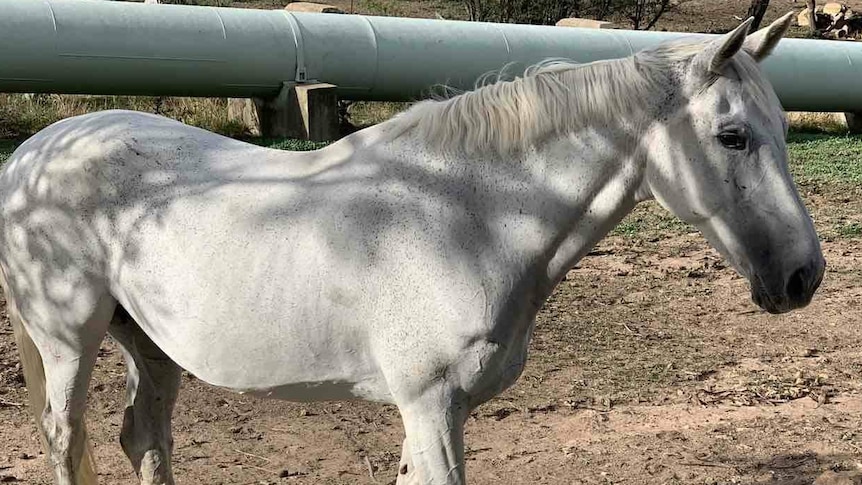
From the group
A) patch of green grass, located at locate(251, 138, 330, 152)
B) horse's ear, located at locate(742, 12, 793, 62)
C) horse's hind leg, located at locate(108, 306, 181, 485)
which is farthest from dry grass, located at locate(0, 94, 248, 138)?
horse's ear, located at locate(742, 12, 793, 62)

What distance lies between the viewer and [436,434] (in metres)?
2.53

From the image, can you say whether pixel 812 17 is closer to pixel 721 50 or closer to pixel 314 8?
pixel 314 8

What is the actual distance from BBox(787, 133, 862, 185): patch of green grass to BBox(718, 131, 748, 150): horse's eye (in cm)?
682

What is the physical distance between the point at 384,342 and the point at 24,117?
7192mm

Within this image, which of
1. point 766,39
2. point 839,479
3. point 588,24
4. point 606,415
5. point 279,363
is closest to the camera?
point 766,39

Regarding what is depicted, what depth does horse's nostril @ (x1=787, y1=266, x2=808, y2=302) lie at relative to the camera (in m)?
→ 2.34

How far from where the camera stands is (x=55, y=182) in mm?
2914


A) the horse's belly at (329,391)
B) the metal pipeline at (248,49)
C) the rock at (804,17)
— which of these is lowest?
the rock at (804,17)

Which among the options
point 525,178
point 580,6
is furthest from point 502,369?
point 580,6

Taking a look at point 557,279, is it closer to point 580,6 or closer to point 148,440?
point 148,440

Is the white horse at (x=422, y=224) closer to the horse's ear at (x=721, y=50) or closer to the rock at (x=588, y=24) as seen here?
the horse's ear at (x=721, y=50)

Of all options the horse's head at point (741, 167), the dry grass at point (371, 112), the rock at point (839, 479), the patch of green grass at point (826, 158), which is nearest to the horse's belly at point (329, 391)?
the horse's head at point (741, 167)

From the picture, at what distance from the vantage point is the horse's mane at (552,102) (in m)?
2.50

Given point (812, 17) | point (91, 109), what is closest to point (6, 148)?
point (91, 109)
